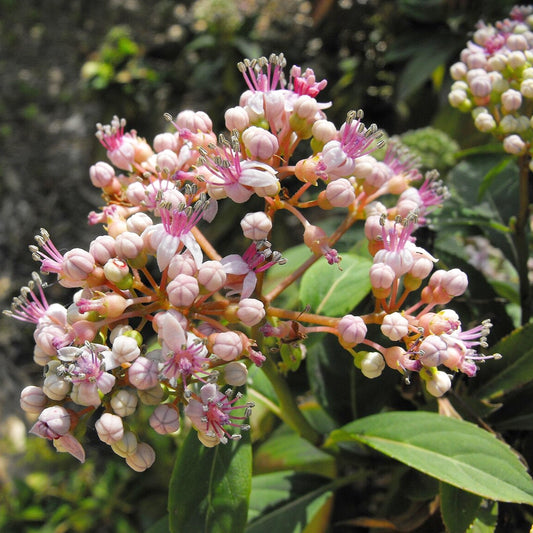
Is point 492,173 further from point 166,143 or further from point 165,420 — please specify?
point 165,420

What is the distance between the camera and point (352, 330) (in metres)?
0.72

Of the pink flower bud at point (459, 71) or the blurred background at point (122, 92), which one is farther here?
the blurred background at point (122, 92)

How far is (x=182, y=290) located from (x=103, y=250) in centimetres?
13

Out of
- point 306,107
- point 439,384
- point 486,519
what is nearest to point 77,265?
point 306,107

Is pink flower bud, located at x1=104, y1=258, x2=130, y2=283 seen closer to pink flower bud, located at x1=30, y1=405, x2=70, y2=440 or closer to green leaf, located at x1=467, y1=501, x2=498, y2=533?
pink flower bud, located at x1=30, y1=405, x2=70, y2=440

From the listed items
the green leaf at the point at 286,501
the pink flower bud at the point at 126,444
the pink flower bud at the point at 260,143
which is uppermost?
the pink flower bud at the point at 260,143

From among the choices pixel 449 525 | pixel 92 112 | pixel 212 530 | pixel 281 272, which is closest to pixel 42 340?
pixel 212 530

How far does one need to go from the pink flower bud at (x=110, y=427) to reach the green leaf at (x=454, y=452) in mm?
326

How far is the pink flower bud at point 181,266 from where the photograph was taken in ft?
2.27

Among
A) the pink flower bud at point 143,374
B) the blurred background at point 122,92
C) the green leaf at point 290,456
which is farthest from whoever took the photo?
the blurred background at point 122,92

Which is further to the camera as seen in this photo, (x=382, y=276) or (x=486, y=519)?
(x=486, y=519)

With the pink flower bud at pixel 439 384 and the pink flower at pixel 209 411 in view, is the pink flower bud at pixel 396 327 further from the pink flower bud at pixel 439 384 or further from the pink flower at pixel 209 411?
the pink flower at pixel 209 411

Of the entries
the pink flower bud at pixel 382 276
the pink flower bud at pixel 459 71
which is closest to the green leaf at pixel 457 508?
the pink flower bud at pixel 382 276

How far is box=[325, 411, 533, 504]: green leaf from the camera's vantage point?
69 cm
